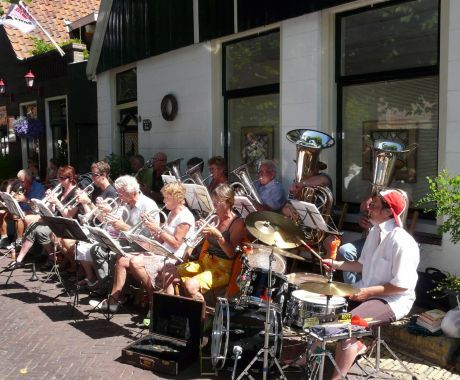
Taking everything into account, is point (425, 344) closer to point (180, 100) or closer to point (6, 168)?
point (180, 100)

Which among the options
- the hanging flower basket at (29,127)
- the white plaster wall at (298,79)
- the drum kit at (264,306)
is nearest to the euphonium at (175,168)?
the white plaster wall at (298,79)

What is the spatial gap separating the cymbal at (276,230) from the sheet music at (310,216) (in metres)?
0.91

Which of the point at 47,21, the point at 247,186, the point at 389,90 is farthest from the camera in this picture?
the point at 47,21

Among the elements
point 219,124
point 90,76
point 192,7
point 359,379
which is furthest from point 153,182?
point 359,379

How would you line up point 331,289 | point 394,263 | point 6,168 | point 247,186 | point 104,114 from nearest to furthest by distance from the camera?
point 331,289 < point 394,263 < point 247,186 < point 104,114 < point 6,168

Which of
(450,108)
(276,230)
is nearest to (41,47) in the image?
(450,108)

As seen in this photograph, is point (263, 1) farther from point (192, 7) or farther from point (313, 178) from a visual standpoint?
point (313, 178)

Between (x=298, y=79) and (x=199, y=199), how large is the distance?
2.02 metres

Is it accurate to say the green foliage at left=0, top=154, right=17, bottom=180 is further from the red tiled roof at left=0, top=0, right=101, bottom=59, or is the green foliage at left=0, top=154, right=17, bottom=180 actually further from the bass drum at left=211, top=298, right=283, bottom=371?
the bass drum at left=211, top=298, right=283, bottom=371

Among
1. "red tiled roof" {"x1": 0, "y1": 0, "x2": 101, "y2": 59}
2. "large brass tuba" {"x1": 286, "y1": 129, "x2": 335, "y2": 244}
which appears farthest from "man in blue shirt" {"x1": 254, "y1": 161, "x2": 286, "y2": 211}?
"red tiled roof" {"x1": 0, "y1": 0, "x2": 101, "y2": 59}

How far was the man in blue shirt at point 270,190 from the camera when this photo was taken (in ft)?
21.1

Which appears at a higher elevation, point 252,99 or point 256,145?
point 252,99

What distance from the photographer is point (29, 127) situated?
1352cm

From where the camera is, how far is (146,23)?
31.7 feet
